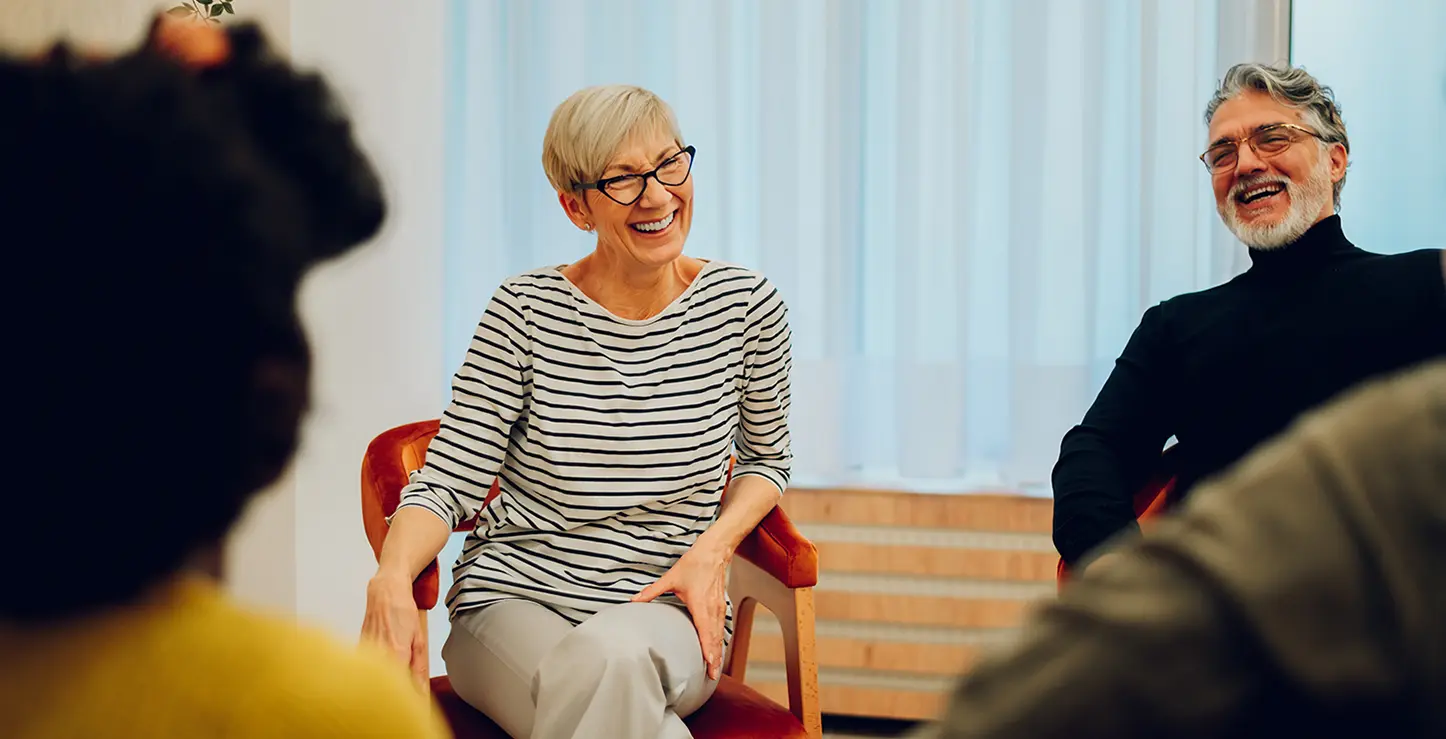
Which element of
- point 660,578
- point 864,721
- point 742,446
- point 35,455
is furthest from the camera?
point 864,721

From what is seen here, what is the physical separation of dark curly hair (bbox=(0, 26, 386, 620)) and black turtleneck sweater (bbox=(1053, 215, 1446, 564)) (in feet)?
5.22

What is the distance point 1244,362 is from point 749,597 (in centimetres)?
92

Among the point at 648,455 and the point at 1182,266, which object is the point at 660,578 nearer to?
the point at 648,455

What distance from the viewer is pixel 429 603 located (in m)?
1.74

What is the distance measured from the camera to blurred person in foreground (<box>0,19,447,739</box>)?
1.56 ft

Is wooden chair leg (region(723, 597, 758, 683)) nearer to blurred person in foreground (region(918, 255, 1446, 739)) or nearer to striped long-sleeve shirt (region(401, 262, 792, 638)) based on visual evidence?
striped long-sleeve shirt (region(401, 262, 792, 638))

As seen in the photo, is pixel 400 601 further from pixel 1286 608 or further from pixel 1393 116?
pixel 1393 116

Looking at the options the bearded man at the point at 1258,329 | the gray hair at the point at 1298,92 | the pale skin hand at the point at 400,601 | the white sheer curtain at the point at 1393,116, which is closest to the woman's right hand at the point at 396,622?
the pale skin hand at the point at 400,601

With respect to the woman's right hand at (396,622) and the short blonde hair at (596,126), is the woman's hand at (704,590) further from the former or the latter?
the short blonde hair at (596,126)

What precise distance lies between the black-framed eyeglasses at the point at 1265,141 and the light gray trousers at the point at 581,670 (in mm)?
1260

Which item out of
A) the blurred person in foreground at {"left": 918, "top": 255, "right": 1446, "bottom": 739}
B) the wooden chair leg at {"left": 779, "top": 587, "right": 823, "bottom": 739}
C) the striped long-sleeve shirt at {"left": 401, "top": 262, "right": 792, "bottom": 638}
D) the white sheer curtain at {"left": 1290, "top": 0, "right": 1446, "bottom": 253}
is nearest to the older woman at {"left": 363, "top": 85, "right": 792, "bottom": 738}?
the striped long-sleeve shirt at {"left": 401, "top": 262, "right": 792, "bottom": 638}

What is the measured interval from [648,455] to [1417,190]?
1.97 metres

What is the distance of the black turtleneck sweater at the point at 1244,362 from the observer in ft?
6.42

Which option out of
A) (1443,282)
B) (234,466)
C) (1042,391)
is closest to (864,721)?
(1042,391)
